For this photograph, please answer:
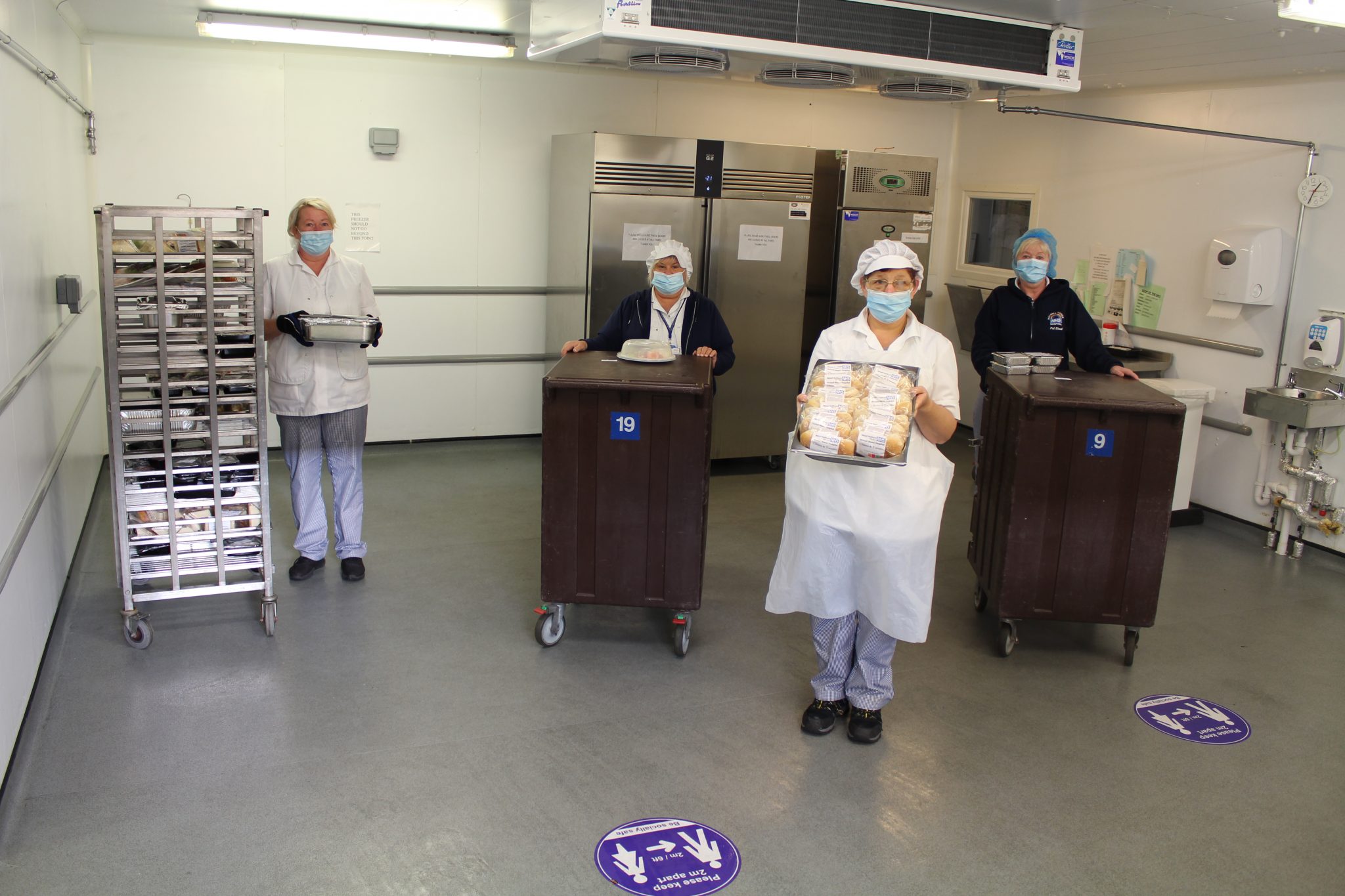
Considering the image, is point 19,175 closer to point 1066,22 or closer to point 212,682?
point 212,682

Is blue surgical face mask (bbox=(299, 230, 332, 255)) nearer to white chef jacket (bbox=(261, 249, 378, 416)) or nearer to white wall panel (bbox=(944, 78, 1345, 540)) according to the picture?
white chef jacket (bbox=(261, 249, 378, 416))

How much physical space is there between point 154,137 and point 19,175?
2678mm

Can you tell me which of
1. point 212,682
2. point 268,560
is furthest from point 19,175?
point 212,682

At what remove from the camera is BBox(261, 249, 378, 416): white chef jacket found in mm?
4203

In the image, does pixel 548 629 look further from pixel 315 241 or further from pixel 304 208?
pixel 304 208

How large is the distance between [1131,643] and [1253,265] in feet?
8.20

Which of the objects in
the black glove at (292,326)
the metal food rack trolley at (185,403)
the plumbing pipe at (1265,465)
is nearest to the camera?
the metal food rack trolley at (185,403)

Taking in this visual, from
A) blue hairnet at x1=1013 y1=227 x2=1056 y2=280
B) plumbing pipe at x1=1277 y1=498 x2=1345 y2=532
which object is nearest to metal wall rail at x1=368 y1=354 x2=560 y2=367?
blue hairnet at x1=1013 y1=227 x2=1056 y2=280

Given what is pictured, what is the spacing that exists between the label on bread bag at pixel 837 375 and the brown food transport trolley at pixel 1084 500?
1.01 metres

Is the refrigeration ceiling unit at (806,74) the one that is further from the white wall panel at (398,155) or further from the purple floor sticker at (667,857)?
the purple floor sticker at (667,857)

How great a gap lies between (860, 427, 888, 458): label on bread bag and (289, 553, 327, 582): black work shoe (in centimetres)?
268

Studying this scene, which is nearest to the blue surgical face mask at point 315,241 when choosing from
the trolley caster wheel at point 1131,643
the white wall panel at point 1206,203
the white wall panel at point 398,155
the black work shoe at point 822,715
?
the white wall panel at point 398,155

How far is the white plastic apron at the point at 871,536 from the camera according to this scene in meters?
3.11

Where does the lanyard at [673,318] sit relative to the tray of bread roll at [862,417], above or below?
above
